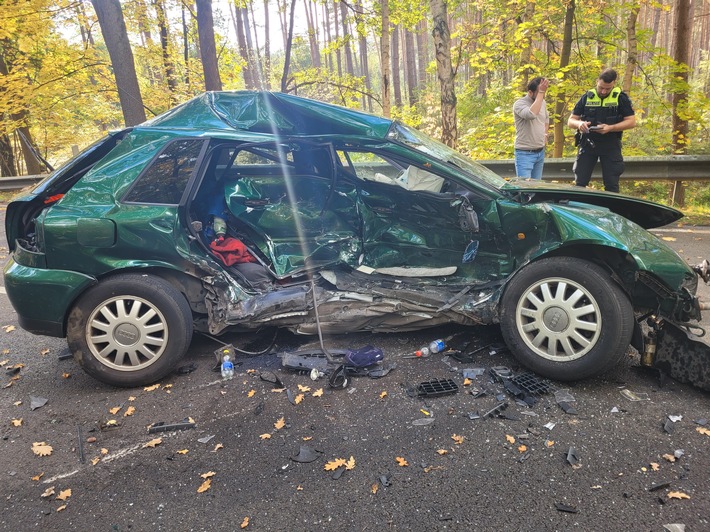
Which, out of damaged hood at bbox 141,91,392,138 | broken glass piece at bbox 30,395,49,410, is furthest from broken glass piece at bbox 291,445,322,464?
damaged hood at bbox 141,91,392,138

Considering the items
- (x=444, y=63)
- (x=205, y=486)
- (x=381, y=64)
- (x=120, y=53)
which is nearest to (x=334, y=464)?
(x=205, y=486)

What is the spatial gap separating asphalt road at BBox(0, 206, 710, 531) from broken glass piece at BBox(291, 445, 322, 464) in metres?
0.01

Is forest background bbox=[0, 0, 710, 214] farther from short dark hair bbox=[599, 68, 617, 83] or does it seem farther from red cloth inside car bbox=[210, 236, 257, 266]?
red cloth inside car bbox=[210, 236, 257, 266]

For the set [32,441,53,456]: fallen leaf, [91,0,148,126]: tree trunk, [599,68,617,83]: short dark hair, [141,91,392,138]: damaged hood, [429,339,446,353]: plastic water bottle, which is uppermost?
[91,0,148,126]: tree trunk

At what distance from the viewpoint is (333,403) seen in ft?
9.42

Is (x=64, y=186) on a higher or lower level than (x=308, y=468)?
higher

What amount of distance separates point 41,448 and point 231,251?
1772 mm

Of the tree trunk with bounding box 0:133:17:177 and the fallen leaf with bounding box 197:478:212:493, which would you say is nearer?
the fallen leaf with bounding box 197:478:212:493

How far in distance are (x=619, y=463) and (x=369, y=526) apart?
1.28m

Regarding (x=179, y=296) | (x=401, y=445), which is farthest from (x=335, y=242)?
(x=401, y=445)

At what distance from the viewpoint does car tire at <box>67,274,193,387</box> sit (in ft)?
10.1

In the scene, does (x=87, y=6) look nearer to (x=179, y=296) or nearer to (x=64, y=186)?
(x=64, y=186)

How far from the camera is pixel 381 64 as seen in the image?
11227 mm

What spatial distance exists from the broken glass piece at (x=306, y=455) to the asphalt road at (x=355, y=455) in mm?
14
